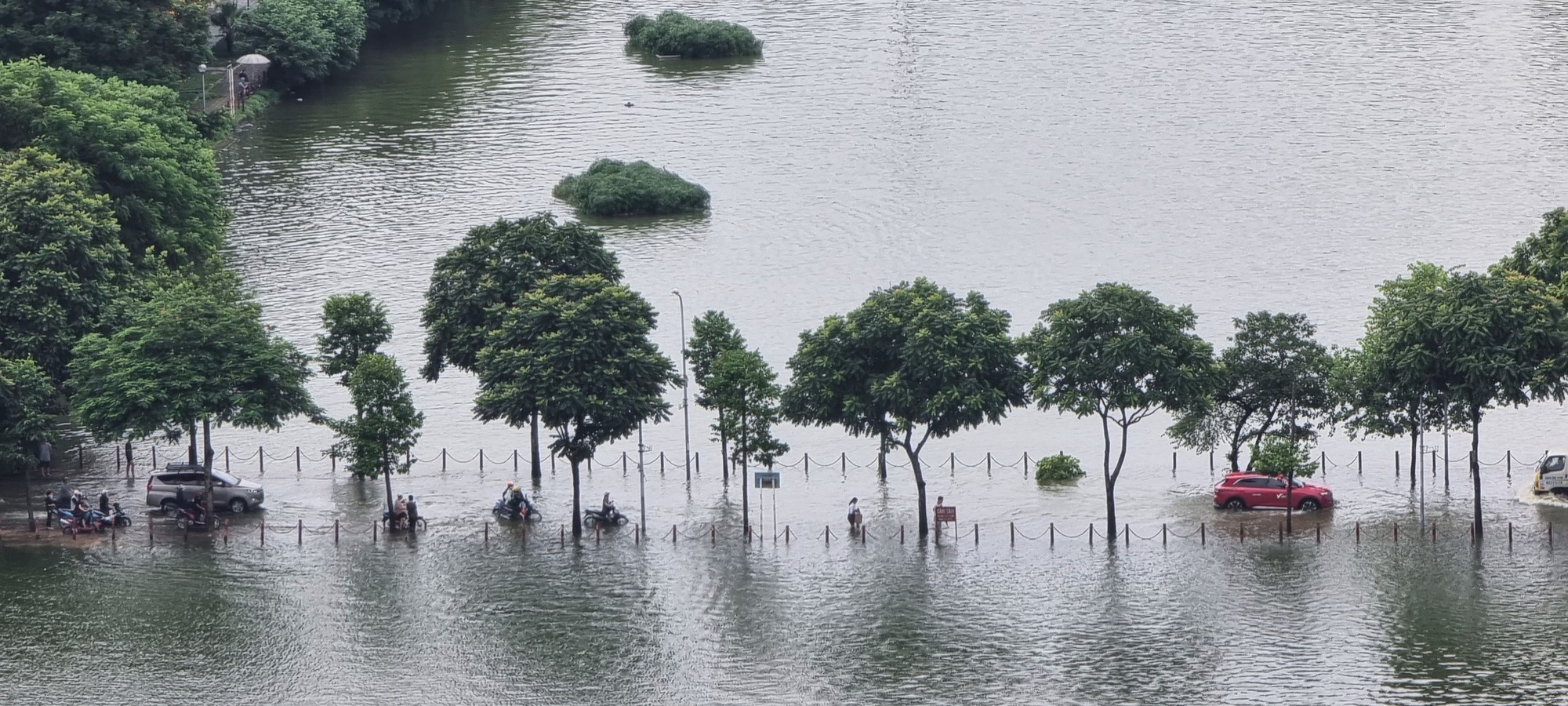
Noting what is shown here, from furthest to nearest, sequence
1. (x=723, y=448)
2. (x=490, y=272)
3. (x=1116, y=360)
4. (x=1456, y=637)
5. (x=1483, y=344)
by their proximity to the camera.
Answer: (x=490, y=272)
(x=723, y=448)
(x=1116, y=360)
(x=1483, y=344)
(x=1456, y=637)

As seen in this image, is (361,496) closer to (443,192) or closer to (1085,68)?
(443,192)

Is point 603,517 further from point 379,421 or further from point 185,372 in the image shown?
point 185,372

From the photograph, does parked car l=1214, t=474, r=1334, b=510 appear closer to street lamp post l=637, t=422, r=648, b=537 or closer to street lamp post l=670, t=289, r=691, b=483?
street lamp post l=670, t=289, r=691, b=483

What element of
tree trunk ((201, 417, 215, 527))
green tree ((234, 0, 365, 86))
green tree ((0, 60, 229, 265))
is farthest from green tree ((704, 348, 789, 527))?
green tree ((234, 0, 365, 86))

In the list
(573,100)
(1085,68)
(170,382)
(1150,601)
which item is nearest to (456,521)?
(170,382)

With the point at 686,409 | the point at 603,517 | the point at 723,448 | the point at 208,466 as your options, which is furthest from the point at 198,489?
the point at 723,448

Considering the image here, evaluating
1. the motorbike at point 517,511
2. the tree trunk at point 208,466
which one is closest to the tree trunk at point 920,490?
the motorbike at point 517,511
